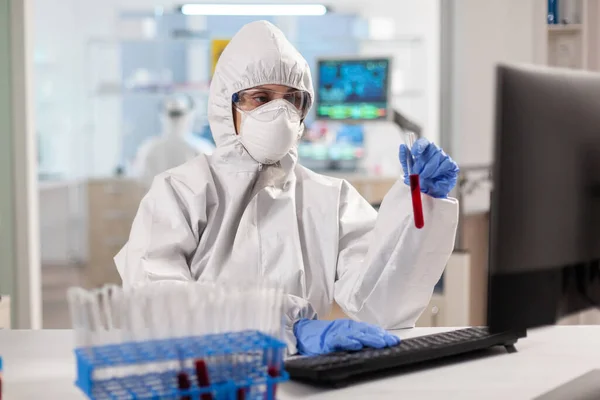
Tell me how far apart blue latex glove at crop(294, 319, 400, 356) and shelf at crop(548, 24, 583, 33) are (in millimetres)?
2584

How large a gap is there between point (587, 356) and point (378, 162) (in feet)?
15.9

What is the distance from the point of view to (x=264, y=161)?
5.37 ft

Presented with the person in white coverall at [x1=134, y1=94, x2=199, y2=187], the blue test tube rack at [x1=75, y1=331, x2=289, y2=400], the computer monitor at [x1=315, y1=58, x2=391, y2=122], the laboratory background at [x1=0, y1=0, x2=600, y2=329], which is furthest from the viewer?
the person in white coverall at [x1=134, y1=94, x2=199, y2=187]

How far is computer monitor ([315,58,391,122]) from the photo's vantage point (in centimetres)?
454

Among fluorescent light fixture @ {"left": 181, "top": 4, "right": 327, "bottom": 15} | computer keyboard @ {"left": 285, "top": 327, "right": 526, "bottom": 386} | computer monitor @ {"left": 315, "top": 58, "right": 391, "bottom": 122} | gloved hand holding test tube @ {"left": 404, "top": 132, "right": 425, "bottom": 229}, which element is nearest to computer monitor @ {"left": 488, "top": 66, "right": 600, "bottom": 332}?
computer keyboard @ {"left": 285, "top": 327, "right": 526, "bottom": 386}

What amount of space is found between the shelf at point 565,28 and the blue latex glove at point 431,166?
2.40 meters

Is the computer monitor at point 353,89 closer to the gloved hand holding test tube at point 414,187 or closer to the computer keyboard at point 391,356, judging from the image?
the gloved hand holding test tube at point 414,187

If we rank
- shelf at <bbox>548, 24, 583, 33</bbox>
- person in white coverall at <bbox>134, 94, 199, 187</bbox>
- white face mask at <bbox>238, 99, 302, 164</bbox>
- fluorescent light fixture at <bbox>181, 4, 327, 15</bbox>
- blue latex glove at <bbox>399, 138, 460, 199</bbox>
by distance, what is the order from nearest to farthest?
blue latex glove at <bbox>399, 138, 460, 199</bbox> < white face mask at <bbox>238, 99, 302, 164</bbox> < shelf at <bbox>548, 24, 583, 33</bbox> < person in white coverall at <bbox>134, 94, 199, 187</bbox> < fluorescent light fixture at <bbox>181, 4, 327, 15</bbox>

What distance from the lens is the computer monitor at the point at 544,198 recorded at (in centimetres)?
99

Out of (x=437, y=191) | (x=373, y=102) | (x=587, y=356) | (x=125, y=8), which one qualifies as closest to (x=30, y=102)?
(x=373, y=102)

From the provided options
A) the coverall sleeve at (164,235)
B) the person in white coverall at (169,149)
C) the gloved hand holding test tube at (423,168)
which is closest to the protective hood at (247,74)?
the coverall sleeve at (164,235)

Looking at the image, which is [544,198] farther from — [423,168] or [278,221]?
[278,221]

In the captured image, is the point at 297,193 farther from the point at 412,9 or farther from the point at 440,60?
the point at 412,9

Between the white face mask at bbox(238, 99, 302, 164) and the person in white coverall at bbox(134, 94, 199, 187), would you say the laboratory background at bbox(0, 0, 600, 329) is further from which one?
the white face mask at bbox(238, 99, 302, 164)
